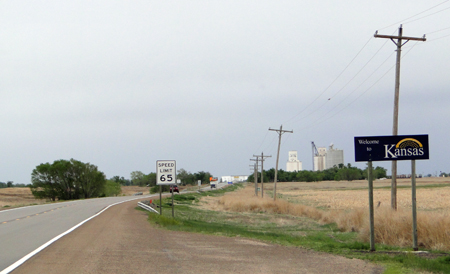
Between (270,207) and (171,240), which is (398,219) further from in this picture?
(270,207)

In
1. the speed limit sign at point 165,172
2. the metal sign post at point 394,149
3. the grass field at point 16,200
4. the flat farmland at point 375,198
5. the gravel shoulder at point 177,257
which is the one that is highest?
the metal sign post at point 394,149

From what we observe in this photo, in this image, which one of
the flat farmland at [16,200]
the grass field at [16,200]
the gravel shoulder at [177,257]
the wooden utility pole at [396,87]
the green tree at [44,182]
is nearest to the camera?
the gravel shoulder at [177,257]

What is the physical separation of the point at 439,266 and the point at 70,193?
82905 millimetres

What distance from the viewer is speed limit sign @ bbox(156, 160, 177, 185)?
2151 centimetres

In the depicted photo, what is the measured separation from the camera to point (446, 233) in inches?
534

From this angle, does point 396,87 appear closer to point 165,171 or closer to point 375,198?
point 165,171

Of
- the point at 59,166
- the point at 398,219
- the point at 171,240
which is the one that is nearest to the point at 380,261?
the point at 398,219

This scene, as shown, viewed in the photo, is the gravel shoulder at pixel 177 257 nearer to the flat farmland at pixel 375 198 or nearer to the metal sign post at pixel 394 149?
the metal sign post at pixel 394 149

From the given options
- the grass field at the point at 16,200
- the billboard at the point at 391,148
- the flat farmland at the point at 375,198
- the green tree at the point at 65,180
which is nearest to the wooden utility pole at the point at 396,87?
the flat farmland at the point at 375,198

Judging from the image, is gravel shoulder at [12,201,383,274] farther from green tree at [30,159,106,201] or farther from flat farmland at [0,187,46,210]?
green tree at [30,159,106,201]

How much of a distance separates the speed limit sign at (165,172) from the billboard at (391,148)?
11.1m

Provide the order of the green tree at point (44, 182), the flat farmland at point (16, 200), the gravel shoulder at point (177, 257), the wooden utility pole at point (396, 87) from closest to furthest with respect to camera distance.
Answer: the gravel shoulder at point (177, 257) → the wooden utility pole at point (396, 87) → the flat farmland at point (16, 200) → the green tree at point (44, 182)

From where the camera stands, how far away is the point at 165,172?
70.9 feet

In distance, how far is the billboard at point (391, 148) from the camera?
12.5 meters
